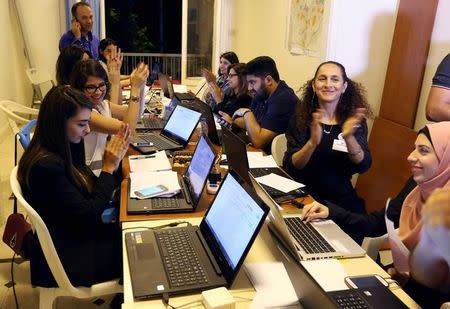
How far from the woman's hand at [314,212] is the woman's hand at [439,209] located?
0.77 m

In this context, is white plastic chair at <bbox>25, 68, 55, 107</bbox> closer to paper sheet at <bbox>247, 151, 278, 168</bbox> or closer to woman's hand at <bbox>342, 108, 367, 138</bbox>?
paper sheet at <bbox>247, 151, 278, 168</bbox>

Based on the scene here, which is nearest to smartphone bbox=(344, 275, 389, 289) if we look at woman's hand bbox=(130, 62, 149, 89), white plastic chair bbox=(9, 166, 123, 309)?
white plastic chair bbox=(9, 166, 123, 309)

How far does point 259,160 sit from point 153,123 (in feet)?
3.80

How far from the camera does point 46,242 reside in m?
1.47

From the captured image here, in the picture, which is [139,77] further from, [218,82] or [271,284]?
[271,284]

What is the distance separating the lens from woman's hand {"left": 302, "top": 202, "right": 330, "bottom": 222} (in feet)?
5.44

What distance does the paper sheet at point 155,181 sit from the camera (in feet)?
6.15

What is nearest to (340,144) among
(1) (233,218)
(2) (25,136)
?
(1) (233,218)

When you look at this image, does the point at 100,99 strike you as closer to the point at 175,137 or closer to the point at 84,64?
the point at 84,64

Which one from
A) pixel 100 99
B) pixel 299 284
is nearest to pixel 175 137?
pixel 100 99

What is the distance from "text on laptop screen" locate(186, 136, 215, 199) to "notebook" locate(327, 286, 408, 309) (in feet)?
2.40

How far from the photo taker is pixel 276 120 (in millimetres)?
2758

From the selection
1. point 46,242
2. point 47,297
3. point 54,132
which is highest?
point 54,132

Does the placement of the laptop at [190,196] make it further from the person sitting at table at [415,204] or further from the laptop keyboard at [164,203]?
the person sitting at table at [415,204]
